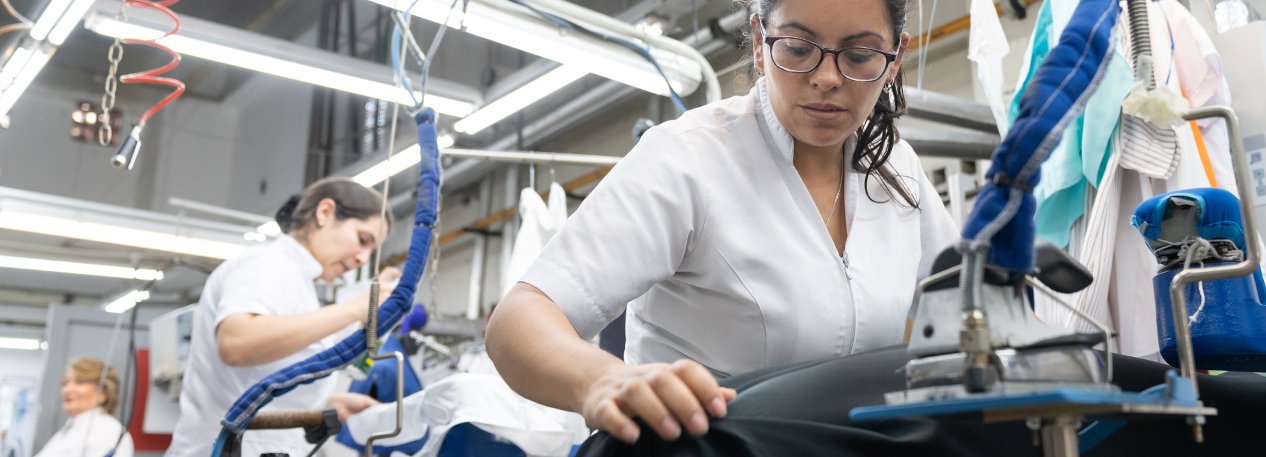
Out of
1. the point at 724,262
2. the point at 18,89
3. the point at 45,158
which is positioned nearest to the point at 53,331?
the point at 45,158

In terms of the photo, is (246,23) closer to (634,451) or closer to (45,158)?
(45,158)

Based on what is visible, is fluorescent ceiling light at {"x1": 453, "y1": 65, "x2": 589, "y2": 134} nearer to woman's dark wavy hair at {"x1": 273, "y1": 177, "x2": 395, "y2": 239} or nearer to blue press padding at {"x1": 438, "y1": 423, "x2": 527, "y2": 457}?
woman's dark wavy hair at {"x1": 273, "y1": 177, "x2": 395, "y2": 239}

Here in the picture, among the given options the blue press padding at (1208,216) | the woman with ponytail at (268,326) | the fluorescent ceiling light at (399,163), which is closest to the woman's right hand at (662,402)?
the blue press padding at (1208,216)

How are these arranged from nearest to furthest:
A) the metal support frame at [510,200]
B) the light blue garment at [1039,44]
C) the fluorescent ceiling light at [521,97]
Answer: the light blue garment at [1039,44] < the fluorescent ceiling light at [521,97] < the metal support frame at [510,200]

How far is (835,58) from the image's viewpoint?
3.00 ft

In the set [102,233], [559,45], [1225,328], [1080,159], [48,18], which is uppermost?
[48,18]

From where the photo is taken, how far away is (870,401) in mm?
642

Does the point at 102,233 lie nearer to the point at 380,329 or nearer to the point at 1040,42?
the point at 380,329

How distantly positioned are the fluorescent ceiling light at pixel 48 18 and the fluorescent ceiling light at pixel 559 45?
1.19m

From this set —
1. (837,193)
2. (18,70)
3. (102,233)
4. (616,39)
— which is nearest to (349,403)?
(616,39)

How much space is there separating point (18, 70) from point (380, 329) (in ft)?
7.94

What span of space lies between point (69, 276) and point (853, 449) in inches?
370

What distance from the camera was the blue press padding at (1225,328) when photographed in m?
0.85

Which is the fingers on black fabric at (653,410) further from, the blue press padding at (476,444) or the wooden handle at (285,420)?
the blue press padding at (476,444)
